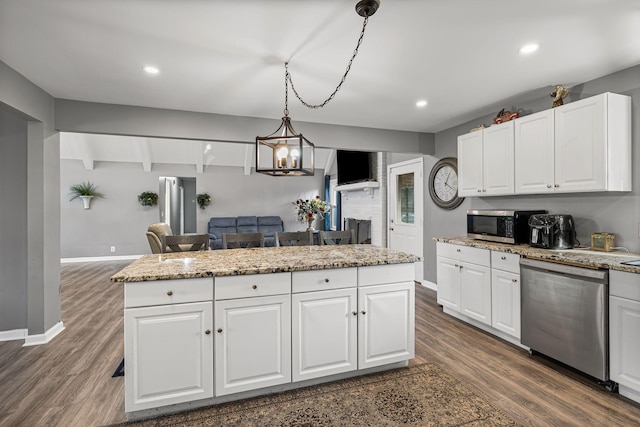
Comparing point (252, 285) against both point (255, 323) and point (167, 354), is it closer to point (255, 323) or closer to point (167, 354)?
point (255, 323)

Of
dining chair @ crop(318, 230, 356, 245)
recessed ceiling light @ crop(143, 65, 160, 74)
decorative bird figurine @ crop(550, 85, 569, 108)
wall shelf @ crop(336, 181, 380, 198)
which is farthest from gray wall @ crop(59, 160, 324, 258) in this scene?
decorative bird figurine @ crop(550, 85, 569, 108)

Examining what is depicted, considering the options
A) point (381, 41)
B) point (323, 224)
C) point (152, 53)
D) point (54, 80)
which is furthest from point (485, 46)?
point (323, 224)

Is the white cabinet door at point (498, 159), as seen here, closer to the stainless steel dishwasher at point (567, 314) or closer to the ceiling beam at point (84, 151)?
the stainless steel dishwasher at point (567, 314)

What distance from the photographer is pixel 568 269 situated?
2.42m

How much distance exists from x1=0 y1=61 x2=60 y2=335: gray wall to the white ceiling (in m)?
0.30

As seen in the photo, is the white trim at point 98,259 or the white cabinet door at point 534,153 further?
the white trim at point 98,259

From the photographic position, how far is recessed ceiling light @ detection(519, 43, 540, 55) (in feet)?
7.38

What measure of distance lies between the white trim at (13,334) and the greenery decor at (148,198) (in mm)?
4870

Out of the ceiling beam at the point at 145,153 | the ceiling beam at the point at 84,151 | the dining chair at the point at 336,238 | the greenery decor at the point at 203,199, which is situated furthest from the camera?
the greenery decor at the point at 203,199

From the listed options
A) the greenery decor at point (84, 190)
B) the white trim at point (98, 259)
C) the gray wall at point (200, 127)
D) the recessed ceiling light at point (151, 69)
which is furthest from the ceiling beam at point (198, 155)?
the recessed ceiling light at point (151, 69)

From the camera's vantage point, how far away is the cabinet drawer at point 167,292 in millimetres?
1863

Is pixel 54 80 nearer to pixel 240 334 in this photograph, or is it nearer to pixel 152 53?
pixel 152 53

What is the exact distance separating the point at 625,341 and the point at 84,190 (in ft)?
30.4

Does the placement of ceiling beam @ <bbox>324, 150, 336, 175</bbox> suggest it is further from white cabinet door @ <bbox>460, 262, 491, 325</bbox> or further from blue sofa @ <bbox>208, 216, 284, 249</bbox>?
white cabinet door @ <bbox>460, 262, 491, 325</bbox>
